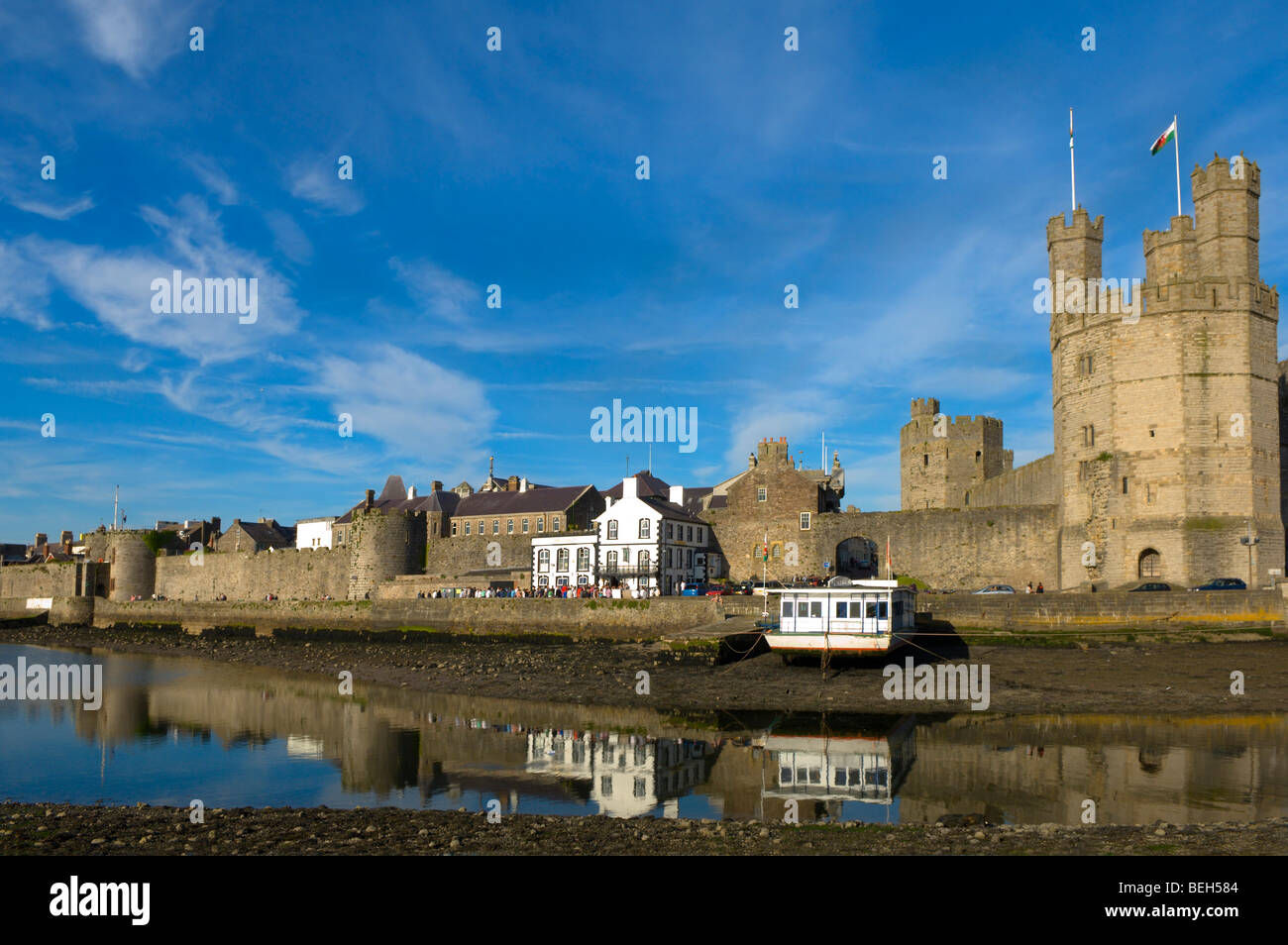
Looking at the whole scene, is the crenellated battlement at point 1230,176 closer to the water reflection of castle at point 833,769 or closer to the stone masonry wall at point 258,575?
the water reflection of castle at point 833,769

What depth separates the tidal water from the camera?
14258 mm

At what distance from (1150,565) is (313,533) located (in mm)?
71123

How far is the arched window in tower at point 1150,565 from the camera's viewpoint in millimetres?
33188

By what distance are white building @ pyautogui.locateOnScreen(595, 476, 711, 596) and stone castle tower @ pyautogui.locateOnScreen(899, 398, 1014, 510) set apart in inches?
578

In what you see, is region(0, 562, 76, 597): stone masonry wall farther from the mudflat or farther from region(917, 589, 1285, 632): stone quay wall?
region(917, 589, 1285, 632): stone quay wall

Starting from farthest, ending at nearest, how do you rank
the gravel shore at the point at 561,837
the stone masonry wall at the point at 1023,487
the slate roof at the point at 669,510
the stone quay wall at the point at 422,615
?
the slate roof at the point at 669,510 → the stone masonry wall at the point at 1023,487 → the stone quay wall at the point at 422,615 → the gravel shore at the point at 561,837

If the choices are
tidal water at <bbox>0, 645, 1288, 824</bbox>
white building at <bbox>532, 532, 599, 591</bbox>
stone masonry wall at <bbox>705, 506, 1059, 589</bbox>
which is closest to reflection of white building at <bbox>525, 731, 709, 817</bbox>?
tidal water at <bbox>0, 645, 1288, 824</bbox>

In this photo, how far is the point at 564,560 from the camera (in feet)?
172

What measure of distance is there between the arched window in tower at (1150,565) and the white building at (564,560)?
2733 centimetres

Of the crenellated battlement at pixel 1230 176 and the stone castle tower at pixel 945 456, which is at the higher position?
the crenellated battlement at pixel 1230 176

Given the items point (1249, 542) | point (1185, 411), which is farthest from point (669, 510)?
point (1249, 542)

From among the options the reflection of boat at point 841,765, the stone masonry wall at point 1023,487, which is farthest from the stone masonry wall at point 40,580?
the reflection of boat at point 841,765

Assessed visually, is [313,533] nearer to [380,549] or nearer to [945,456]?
[380,549]

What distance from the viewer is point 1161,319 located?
3347 cm
